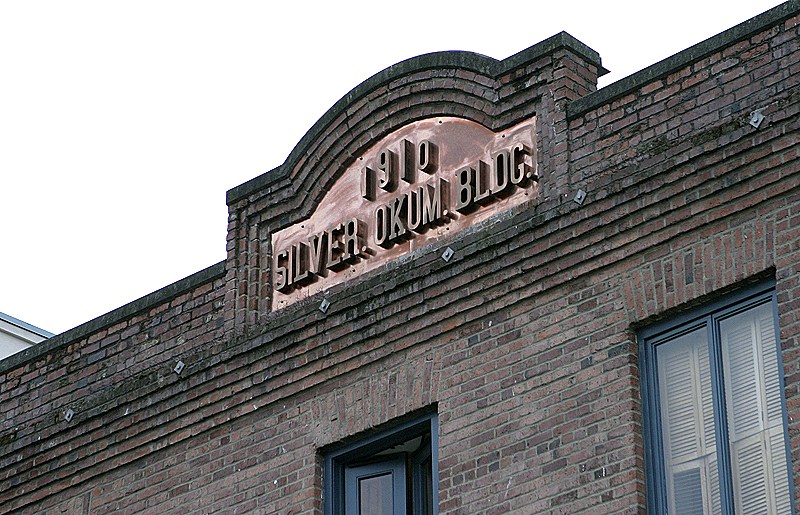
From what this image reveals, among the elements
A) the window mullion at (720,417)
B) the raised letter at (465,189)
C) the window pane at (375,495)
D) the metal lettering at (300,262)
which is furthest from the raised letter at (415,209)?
the window mullion at (720,417)

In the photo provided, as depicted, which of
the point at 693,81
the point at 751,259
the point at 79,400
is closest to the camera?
the point at 751,259

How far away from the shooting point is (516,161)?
11453mm

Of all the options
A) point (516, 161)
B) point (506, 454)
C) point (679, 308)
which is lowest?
point (506, 454)

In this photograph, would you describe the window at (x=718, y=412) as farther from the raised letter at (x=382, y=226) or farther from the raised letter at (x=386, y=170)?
the raised letter at (x=386, y=170)

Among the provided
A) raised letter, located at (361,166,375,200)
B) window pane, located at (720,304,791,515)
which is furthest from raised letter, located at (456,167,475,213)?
window pane, located at (720,304,791,515)

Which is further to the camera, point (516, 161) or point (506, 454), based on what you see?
point (516, 161)

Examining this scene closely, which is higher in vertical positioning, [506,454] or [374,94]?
[374,94]

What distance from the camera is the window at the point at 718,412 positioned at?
9.56m

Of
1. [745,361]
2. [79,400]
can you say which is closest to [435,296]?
[745,361]

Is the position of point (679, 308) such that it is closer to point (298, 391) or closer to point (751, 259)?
point (751, 259)

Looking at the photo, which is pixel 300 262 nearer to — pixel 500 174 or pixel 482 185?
pixel 482 185

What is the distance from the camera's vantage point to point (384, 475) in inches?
469

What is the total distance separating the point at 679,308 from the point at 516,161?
1898 mm

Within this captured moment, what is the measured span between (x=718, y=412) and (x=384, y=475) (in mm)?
3091
